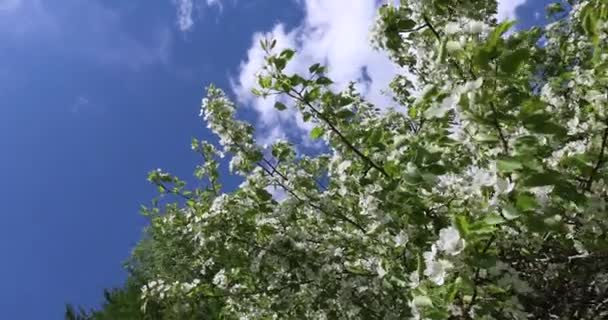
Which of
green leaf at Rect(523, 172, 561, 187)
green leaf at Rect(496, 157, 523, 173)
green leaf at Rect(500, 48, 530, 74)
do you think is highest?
green leaf at Rect(500, 48, 530, 74)

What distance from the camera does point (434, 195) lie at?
2.37 metres

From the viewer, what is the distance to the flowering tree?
155 cm

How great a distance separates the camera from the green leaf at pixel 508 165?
1.39 meters

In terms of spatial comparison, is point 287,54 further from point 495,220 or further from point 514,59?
point 495,220

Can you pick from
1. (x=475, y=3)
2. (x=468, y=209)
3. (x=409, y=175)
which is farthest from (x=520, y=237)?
(x=475, y=3)

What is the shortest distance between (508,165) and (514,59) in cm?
30

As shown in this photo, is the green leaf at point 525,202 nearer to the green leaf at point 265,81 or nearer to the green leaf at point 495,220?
the green leaf at point 495,220

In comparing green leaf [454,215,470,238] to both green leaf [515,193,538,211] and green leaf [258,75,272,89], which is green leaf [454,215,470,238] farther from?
green leaf [258,75,272,89]

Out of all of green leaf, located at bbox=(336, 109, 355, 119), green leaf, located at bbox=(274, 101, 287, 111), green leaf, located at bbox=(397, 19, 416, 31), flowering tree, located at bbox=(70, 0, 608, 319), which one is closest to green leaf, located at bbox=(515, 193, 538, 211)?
flowering tree, located at bbox=(70, 0, 608, 319)

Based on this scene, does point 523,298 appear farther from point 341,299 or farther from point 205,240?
point 205,240

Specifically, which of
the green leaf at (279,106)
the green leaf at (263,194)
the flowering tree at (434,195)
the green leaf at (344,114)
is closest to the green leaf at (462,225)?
the flowering tree at (434,195)

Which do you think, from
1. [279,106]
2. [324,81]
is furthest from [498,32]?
[279,106]

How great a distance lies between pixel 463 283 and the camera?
1.59 meters

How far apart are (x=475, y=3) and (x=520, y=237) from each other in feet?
3.57
